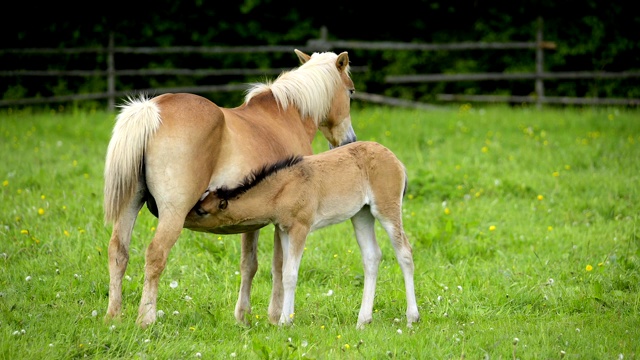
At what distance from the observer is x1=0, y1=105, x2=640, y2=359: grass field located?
4.73 metres

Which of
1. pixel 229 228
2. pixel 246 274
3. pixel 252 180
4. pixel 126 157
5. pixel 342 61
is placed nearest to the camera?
pixel 126 157

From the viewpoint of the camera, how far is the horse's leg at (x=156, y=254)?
15.8 feet

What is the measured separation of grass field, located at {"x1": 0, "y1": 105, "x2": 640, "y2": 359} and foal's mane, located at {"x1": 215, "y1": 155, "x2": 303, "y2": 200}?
2.92 feet

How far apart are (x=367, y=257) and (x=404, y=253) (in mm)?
263

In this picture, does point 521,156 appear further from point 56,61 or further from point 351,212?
point 56,61

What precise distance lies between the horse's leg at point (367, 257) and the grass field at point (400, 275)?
5.7 inches

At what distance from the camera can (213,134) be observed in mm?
4996

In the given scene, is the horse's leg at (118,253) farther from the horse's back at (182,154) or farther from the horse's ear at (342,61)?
the horse's ear at (342,61)

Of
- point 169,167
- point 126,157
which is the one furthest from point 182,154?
point 126,157

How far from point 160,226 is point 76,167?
562cm

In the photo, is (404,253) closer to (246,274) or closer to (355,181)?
(355,181)

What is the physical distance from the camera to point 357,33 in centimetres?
2042

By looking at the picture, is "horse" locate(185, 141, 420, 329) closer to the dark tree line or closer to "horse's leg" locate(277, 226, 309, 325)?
"horse's leg" locate(277, 226, 309, 325)

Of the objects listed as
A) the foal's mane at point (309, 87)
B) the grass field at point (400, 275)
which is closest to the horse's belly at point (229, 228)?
the grass field at point (400, 275)
